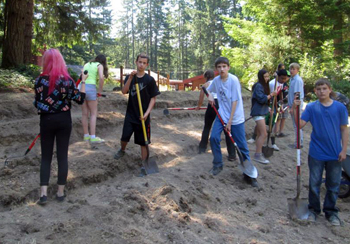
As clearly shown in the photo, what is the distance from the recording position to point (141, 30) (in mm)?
64375

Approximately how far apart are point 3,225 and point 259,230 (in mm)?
2972

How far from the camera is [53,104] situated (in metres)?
3.67

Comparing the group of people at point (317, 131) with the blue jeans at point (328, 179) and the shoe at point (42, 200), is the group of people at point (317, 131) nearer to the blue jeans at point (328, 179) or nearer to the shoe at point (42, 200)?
the blue jeans at point (328, 179)

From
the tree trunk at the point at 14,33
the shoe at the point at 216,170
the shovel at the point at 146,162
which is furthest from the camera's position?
the tree trunk at the point at 14,33

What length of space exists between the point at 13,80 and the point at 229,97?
703 centimetres

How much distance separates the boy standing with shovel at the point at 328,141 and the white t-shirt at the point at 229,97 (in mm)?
1114

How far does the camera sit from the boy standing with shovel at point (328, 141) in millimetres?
4023

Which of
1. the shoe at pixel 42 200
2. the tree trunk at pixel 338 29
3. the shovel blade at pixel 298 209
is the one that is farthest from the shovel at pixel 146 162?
the tree trunk at pixel 338 29

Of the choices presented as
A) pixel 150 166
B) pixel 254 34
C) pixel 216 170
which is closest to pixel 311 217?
pixel 216 170

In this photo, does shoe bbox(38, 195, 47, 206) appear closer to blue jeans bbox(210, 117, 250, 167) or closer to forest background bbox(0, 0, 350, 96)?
blue jeans bbox(210, 117, 250, 167)

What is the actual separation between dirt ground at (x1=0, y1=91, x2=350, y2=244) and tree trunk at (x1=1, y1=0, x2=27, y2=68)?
4303mm

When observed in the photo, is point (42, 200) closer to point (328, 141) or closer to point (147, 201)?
point (147, 201)

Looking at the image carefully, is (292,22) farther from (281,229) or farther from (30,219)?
(30,219)

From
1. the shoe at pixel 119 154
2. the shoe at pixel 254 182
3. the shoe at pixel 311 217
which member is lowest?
the shoe at pixel 311 217
